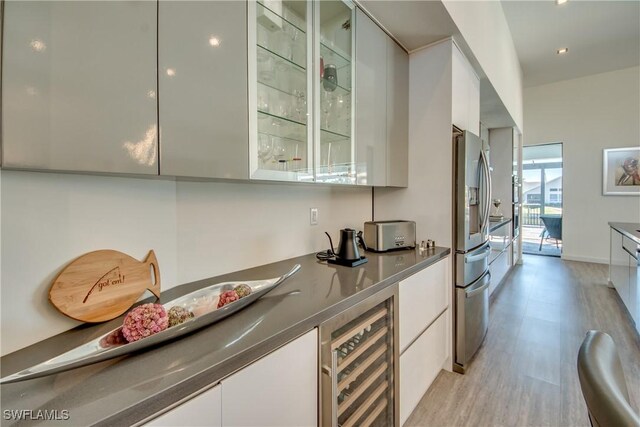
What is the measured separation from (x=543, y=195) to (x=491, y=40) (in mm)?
4474

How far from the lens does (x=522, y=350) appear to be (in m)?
2.18

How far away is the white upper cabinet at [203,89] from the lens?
827 mm

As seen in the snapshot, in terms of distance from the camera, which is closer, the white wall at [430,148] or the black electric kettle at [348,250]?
the black electric kettle at [348,250]

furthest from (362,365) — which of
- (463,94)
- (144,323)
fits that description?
(463,94)

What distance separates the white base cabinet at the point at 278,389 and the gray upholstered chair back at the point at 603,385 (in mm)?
652

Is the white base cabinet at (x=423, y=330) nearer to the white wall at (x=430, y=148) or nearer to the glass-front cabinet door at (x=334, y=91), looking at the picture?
the white wall at (x=430, y=148)

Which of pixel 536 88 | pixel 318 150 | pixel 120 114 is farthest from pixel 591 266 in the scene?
pixel 120 114

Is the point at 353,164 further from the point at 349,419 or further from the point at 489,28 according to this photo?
the point at 489,28

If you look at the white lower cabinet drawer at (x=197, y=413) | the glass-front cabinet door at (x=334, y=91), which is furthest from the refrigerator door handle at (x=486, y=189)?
the white lower cabinet drawer at (x=197, y=413)

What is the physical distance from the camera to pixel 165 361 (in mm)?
637

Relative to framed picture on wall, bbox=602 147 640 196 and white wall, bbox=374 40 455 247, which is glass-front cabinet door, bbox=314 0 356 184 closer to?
white wall, bbox=374 40 455 247

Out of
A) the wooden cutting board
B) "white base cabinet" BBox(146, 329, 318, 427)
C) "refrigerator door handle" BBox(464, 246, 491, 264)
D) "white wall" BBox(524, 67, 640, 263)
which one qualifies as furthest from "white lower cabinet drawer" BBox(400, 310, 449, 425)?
"white wall" BBox(524, 67, 640, 263)

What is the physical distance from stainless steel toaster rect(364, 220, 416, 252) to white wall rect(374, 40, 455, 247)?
18cm

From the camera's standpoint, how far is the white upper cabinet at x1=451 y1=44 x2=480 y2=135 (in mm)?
1966
